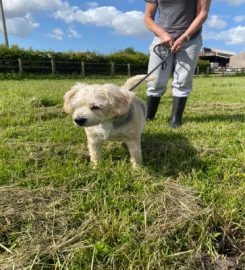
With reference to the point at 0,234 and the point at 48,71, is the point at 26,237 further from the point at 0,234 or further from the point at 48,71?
the point at 48,71

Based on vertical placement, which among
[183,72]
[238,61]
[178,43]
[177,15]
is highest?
[177,15]

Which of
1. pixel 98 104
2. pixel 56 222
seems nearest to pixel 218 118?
pixel 98 104

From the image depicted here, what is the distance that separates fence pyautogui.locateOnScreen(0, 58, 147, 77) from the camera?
26.2 meters

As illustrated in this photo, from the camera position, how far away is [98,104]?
127 inches

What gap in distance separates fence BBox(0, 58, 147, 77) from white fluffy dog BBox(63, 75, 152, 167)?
23.8 m

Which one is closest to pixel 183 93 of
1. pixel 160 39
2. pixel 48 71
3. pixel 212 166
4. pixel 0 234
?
pixel 160 39

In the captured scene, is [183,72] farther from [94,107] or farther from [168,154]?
[94,107]

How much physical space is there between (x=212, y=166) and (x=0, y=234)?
88.0 inches

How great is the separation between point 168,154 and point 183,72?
203cm

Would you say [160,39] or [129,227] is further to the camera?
[160,39]

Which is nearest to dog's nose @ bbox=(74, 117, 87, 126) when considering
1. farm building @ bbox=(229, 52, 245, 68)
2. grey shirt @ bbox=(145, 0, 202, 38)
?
grey shirt @ bbox=(145, 0, 202, 38)

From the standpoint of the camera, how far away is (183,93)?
571cm

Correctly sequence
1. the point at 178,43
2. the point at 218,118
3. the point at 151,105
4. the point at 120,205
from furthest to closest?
the point at 218,118 < the point at 151,105 < the point at 178,43 < the point at 120,205

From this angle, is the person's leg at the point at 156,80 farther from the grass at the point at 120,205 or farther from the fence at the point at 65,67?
the fence at the point at 65,67
